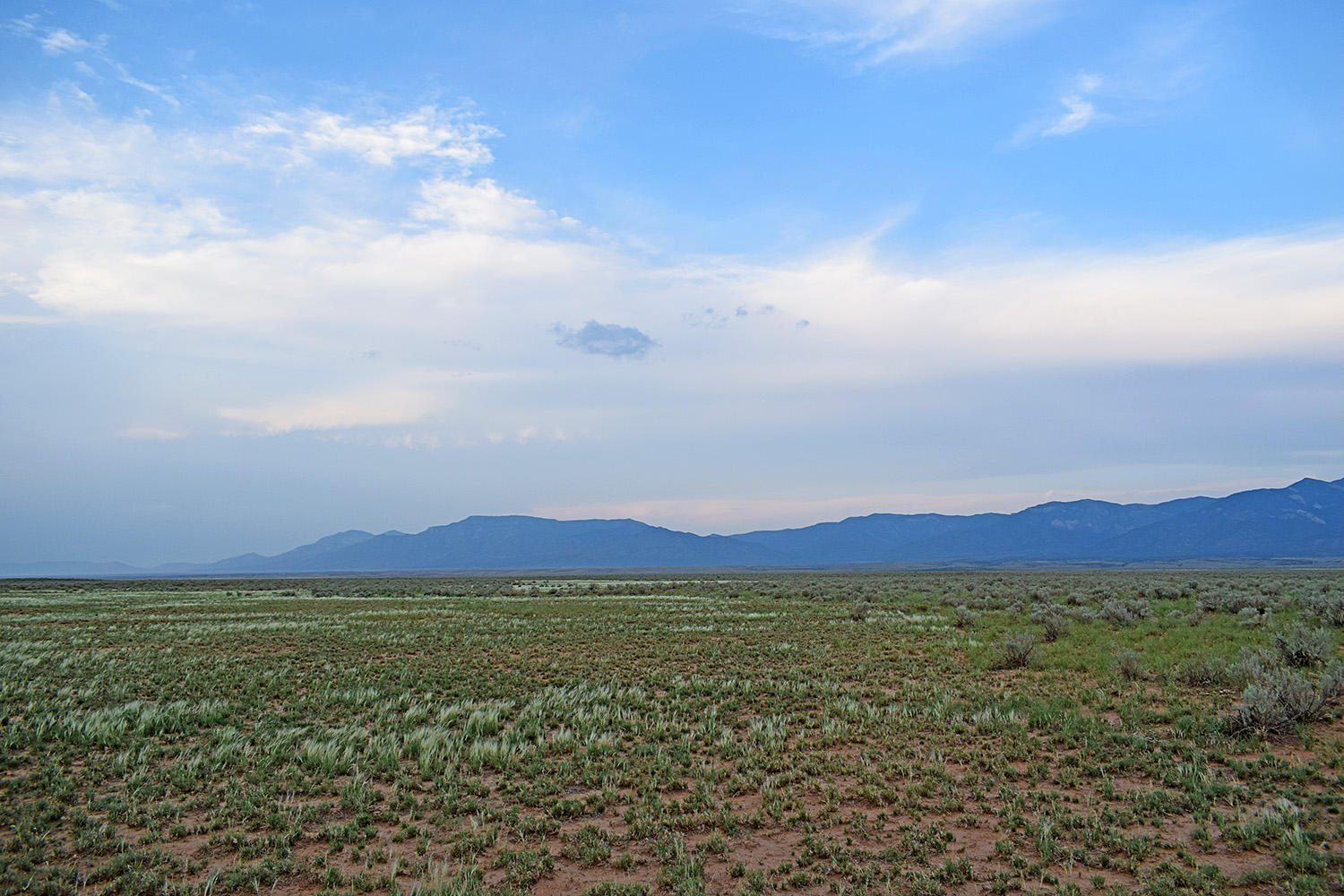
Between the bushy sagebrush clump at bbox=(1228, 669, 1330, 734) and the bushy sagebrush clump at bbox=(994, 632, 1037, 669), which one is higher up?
the bushy sagebrush clump at bbox=(1228, 669, 1330, 734)

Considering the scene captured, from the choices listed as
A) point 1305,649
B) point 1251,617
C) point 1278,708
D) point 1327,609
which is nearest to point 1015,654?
point 1305,649

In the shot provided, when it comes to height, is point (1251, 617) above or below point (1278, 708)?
below

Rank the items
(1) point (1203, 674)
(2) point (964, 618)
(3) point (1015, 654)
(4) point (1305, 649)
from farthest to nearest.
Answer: (2) point (964, 618)
(3) point (1015, 654)
(4) point (1305, 649)
(1) point (1203, 674)

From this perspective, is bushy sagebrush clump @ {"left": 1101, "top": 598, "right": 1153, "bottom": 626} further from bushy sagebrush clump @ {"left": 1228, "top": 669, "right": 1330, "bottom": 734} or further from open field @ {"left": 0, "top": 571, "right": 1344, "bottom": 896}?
bushy sagebrush clump @ {"left": 1228, "top": 669, "right": 1330, "bottom": 734}

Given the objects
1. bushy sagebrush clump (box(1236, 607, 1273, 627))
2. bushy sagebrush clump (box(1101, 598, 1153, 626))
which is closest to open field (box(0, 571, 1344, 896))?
bushy sagebrush clump (box(1236, 607, 1273, 627))

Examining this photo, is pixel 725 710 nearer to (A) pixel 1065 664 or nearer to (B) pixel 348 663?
(A) pixel 1065 664

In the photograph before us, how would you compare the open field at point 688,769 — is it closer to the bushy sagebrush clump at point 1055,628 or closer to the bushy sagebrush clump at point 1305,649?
the bushy sagebrush clump at point 1305,649

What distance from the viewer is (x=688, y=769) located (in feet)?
34.0

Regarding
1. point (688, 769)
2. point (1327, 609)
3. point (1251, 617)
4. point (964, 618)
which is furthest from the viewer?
point (964, 618)

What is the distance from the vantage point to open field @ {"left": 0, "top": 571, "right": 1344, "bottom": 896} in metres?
7.17

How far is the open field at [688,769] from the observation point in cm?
717

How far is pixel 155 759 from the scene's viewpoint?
35.5ft

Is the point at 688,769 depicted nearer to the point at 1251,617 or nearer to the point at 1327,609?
the point at 1251,617

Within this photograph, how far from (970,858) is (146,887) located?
27.6 ft
